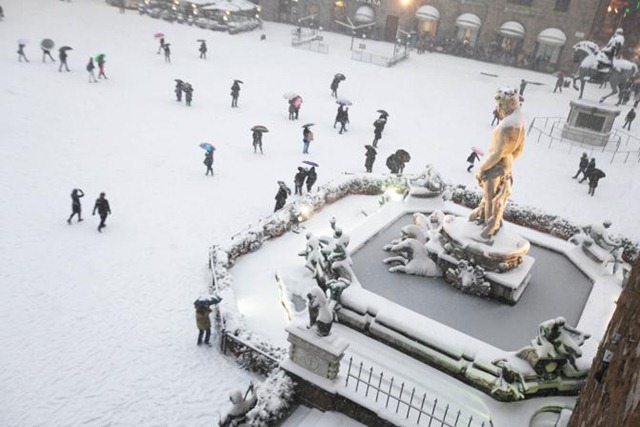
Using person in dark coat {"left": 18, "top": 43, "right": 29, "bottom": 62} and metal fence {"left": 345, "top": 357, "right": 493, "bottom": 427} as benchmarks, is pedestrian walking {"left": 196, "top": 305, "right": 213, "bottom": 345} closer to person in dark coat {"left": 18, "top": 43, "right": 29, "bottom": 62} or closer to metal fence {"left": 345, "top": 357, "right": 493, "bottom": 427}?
metal fence {"left": 345, "top": 357, "right": 493, "bottom": 427}

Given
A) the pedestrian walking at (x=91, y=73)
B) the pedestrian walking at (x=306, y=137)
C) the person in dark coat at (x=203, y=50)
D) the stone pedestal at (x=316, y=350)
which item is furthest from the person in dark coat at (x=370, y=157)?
the person in dark coat at (x=203, y=50)

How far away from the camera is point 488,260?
11422mm

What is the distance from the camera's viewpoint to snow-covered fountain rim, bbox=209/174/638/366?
10.4m

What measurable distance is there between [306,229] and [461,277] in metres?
5.23

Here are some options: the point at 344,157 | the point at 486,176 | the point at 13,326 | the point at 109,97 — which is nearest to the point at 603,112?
the point at 344,157

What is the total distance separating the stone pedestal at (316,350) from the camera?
8523mm

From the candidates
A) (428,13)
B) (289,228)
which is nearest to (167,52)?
(289,228)

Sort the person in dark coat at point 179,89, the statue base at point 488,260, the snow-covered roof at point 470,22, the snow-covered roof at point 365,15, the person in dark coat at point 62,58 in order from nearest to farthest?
the statue base at point 488,260 < the person in dark coat at point 179,89 < the person in dark coat at point 62,58 < the snow-covered roof at point 470,22 < the snow-covered roof at point 365,15

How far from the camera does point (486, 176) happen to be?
37.3 feet

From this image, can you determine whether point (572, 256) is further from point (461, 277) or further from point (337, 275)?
point (337, 275)

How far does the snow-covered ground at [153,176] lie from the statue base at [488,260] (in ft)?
17.8

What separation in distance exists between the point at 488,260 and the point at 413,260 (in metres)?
1.71

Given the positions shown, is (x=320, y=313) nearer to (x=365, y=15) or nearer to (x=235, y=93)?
(x=235, y=93)

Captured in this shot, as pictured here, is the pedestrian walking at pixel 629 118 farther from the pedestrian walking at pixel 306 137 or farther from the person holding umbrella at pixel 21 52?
the person holding umbrella at pixel 21 52
